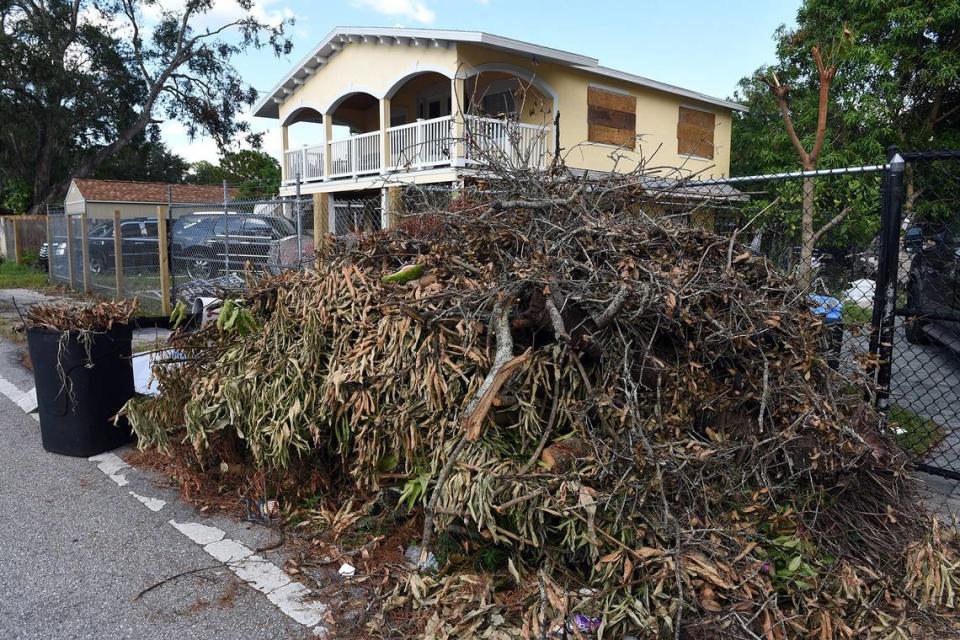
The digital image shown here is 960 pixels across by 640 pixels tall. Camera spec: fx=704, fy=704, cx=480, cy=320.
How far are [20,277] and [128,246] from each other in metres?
8.96

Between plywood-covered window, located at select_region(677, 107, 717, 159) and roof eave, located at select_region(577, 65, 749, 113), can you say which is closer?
roof eave, located at select_region(577, 65, 749, 113)

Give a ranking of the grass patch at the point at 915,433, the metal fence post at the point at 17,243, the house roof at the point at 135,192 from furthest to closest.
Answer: the house roof at the point at 135,192, the metal fence post at the point at 17,243, the grass patch at the point at 915,433

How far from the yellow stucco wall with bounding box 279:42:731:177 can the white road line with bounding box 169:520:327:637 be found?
1263 cm

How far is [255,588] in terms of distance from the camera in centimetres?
311

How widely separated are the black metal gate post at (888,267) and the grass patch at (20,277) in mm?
18242

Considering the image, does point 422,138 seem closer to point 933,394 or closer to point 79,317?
point 79,317

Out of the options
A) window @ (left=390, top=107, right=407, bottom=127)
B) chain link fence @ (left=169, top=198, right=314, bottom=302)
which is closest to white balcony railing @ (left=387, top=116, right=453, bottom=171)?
window @ (left=390, top=107, right=407, bottom=127)

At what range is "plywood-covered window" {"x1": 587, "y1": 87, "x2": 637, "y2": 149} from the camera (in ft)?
60.0

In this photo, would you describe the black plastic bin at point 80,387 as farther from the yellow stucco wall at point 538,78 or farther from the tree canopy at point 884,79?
the tree canopy at point 884,79

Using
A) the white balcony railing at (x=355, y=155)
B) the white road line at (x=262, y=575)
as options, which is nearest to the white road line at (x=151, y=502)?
the white road line at (x=262, y=575)

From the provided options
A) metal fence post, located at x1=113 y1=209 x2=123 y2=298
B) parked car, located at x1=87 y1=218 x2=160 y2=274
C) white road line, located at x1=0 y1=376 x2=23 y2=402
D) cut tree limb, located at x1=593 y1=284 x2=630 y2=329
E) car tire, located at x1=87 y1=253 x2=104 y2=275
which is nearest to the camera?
cut tree limb, located at x1=593 y1=284 x2=630 y2=329

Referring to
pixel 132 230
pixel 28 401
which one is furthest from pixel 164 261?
pixel 132 230

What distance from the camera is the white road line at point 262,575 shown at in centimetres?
290

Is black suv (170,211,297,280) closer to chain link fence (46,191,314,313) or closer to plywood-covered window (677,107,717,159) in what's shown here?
chain link fence (46,191,314,313)
